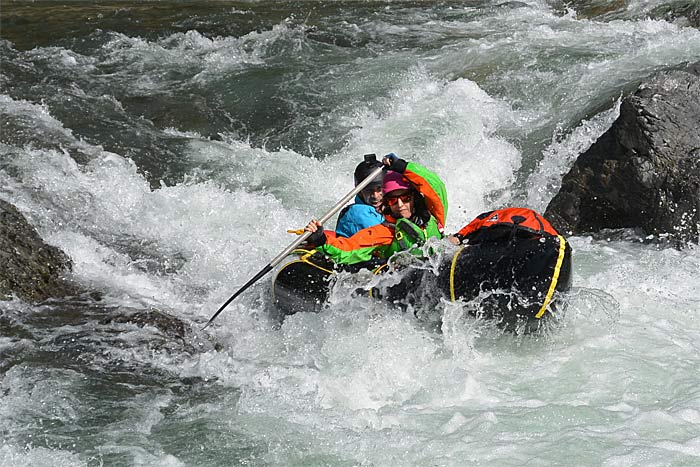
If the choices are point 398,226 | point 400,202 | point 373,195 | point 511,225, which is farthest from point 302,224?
point 511,225

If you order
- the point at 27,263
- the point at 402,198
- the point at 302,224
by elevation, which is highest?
the point at 402,198

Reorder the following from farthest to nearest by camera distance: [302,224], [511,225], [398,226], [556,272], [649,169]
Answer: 1. [302,224]
2. [649,169]
3. [398,226]
4. [511,225]
5. [556,272]

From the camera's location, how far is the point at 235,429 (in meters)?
4.81

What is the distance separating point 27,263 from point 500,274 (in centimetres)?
337

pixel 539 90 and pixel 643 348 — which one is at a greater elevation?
pixel 539 90

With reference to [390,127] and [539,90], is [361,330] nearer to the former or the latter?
[390,127]

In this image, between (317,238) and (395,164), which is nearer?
(317,238)

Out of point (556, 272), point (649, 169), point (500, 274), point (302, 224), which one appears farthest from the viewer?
point (302, 224)

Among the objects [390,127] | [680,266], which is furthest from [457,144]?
[680,266]

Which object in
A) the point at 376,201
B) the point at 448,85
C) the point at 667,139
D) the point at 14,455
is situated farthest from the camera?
the point at 448,85

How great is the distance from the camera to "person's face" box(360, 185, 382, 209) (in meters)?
6.41

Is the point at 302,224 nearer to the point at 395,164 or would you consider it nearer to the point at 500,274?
the point at 395,164

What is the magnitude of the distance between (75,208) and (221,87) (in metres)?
3.96

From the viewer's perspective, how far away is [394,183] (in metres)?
6.36
